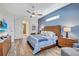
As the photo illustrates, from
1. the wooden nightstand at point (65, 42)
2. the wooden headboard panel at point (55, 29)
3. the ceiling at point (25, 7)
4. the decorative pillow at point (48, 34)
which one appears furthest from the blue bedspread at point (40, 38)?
the ceiling at point (25, 7)

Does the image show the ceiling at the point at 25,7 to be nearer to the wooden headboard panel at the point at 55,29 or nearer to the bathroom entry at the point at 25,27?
the bathroom entry at the point at 25,27

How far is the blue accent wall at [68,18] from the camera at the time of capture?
2.84 metres

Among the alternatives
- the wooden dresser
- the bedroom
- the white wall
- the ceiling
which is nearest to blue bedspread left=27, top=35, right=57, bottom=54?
the bedroom

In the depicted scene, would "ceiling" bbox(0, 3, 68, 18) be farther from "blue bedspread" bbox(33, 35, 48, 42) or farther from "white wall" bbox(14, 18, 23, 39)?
"blue bedspread" bbox(33, 35, 48, 42)

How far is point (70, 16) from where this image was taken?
2896 mm

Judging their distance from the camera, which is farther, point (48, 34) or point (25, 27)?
point (48, 34)

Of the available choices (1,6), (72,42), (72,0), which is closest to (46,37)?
(72,42)

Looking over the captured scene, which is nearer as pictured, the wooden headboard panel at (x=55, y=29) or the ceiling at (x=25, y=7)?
the ceiling at (x=25, y=7)

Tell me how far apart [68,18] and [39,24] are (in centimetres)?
78

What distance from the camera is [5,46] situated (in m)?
2.93

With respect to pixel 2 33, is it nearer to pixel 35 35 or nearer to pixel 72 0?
pixel 35 35

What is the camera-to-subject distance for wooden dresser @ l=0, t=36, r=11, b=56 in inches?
A: 106

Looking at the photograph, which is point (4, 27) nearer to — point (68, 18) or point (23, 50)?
point (23, 50)

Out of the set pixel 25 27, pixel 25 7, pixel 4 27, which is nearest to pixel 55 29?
pixel 25 27
